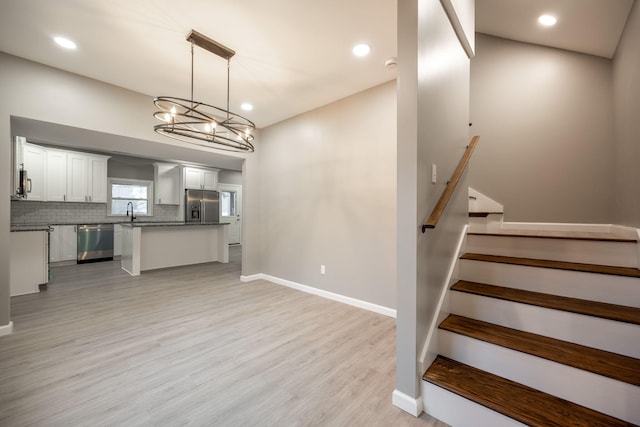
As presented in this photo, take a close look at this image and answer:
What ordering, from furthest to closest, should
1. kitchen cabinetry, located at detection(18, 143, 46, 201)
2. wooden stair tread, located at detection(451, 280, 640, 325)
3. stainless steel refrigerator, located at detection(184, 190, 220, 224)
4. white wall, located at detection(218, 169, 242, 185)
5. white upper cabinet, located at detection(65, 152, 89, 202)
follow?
white wall, located at detection(218, 169, 242, 185) → stainless steel refrigerator, located at detection(184, 190, 220, 224) → white upper cabinet, located at detection(65, 152, 89, 202) → kitchen cabinetry, located at detection(18, 143, 46, 201) → wooden stair tread, located at detection(451, 280, 640, 325)

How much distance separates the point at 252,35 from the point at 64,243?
665cm

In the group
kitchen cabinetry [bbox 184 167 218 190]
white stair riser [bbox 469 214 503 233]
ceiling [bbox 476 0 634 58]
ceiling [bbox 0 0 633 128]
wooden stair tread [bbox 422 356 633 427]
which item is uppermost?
ceiling [bbox 476 0 634 58]

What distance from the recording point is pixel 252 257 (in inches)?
185

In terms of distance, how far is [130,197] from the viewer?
23.5 feet

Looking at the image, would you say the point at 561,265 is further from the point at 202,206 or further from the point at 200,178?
the point at 200,178

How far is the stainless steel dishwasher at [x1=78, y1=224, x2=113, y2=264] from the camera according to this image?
602 centimetres

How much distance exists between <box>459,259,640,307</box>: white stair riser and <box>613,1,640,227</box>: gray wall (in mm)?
926

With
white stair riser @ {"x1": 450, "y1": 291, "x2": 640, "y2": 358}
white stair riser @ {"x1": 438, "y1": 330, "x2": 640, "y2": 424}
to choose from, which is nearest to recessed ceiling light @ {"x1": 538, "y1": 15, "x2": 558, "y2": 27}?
white stair riser @ {"x1": 450, "y1": 291, "x2": 640, "y2": 358}

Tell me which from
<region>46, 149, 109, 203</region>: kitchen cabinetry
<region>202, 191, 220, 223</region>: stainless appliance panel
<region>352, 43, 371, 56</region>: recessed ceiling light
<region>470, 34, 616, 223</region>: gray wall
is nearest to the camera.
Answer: <region>352, 43, 371, 56</region>: recessed ceiling light

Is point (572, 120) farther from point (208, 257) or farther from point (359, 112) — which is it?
point (208, 257)

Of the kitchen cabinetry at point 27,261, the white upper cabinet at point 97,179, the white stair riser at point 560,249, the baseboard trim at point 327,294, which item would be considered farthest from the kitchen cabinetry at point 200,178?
the white stair riser at point 560,249

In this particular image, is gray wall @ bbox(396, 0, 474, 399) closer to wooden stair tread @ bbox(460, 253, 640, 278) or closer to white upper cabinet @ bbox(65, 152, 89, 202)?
wooden stair tread @ bbox(460, 253, 640, 278)

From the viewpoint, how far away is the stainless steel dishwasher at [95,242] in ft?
19.7

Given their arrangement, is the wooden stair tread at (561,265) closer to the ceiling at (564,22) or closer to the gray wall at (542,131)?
the gray wall at (542,131)
